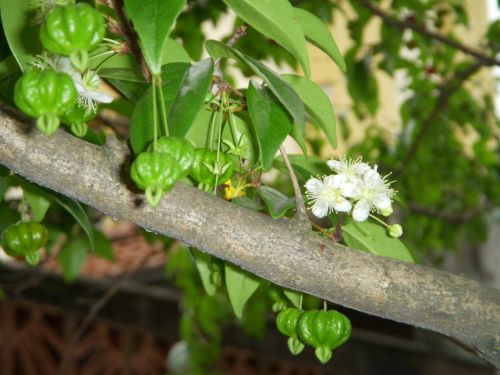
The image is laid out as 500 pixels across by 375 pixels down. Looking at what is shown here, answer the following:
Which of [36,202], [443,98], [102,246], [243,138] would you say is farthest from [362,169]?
[443,98]

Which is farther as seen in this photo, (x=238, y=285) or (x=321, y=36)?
(x=238, y=285)

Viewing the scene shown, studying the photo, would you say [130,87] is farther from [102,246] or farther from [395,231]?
[102,246]

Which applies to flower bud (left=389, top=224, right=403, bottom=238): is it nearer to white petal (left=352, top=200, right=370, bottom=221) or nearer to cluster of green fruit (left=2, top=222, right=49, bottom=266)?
white petal (left=352, top=200, right=370, bottom=221)

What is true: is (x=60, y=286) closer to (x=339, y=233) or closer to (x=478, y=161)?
(x=478, y=161)

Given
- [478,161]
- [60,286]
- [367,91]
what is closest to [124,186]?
[367,91]

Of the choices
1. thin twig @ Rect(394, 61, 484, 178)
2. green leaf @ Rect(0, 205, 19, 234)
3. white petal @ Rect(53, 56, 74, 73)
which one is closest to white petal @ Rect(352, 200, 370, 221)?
white petal @ Rect(53, 56, 74, 73)
